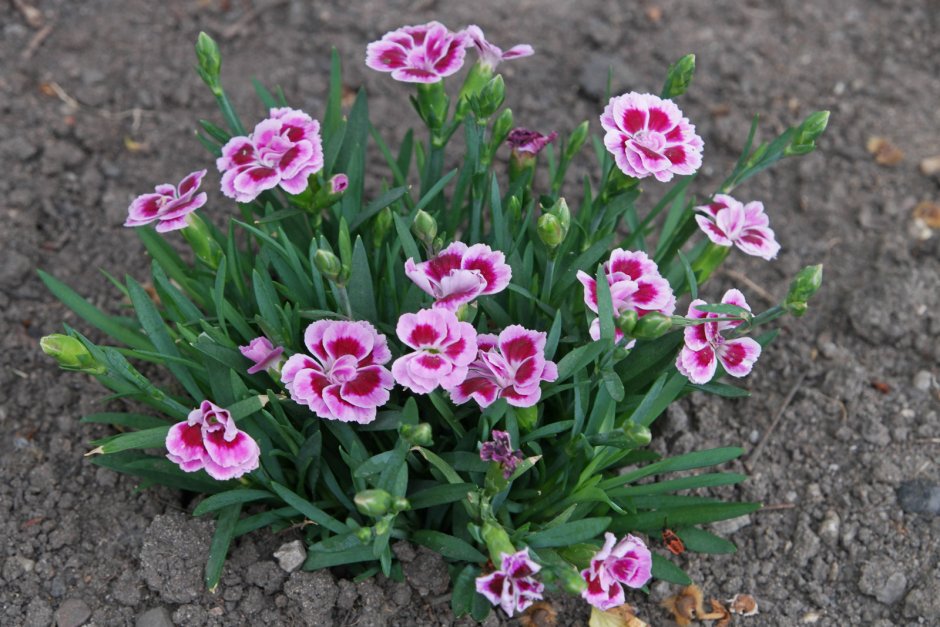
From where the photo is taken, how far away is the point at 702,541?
8.79 feet

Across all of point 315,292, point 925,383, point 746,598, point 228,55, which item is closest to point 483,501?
point 315,292

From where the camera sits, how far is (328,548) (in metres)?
2.44

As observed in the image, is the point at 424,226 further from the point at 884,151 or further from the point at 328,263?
the point at 884,151

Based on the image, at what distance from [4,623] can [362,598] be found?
936mm

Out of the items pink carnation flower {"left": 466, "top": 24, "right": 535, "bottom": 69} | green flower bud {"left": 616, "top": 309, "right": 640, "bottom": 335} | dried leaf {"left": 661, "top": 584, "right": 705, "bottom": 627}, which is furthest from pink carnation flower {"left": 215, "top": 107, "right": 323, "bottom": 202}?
dried leaf {"left": 661, "top": 584, "right": 705, "bottom": 627}

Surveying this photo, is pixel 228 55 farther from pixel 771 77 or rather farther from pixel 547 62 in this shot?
pixel 771 77

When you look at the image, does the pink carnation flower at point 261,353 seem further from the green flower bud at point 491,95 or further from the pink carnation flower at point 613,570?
the pink carnation flower at point 613,570

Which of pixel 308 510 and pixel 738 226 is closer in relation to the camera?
pixel 308 510

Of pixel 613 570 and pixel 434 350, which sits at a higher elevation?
pixel 434 350

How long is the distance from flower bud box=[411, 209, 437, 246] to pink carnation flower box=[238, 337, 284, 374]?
17.8 inches

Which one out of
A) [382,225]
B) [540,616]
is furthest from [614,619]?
[382,225]

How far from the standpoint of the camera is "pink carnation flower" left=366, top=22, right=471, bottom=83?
8.45ft

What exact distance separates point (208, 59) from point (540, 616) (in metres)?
1.75

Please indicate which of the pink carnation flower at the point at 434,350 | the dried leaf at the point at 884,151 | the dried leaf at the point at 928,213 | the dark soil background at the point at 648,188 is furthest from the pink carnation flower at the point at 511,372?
the dried leaf at the point at 884,151
